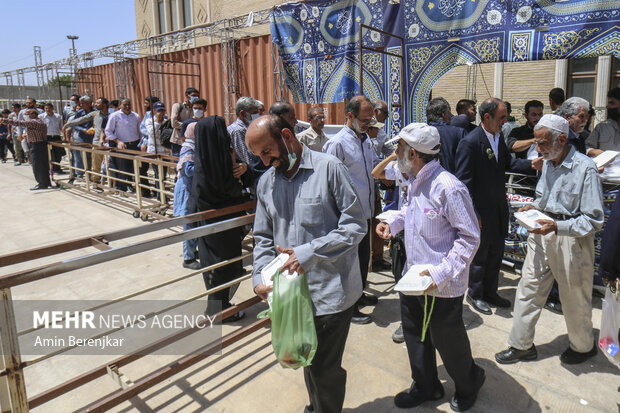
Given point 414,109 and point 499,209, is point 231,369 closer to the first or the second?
point 499,209

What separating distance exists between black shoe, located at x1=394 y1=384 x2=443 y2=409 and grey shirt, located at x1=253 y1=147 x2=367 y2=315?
88 cm

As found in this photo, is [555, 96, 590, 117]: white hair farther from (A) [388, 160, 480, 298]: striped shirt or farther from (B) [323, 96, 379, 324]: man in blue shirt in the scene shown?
(A) [388, 160, 480, 298]: striped shirt

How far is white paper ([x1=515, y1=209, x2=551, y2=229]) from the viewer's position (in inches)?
104

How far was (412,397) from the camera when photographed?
2578 millimetres

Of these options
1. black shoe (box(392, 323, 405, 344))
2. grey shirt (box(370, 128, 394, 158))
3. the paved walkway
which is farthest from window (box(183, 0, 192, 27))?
black shoe (box(392, 323, 405, 344))

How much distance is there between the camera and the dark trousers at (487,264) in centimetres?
388

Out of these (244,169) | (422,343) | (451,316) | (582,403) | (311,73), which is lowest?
(582,403)

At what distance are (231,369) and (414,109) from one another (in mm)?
3982

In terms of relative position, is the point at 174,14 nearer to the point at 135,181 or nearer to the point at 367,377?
the point at 135,181

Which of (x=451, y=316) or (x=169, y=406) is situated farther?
(x=169, y=406)

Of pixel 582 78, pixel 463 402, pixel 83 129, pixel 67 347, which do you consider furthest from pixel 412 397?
pixel 582 78

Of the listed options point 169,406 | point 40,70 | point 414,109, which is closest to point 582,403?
point 169,406

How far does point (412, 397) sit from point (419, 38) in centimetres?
425

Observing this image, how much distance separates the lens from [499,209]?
12.7 feet
